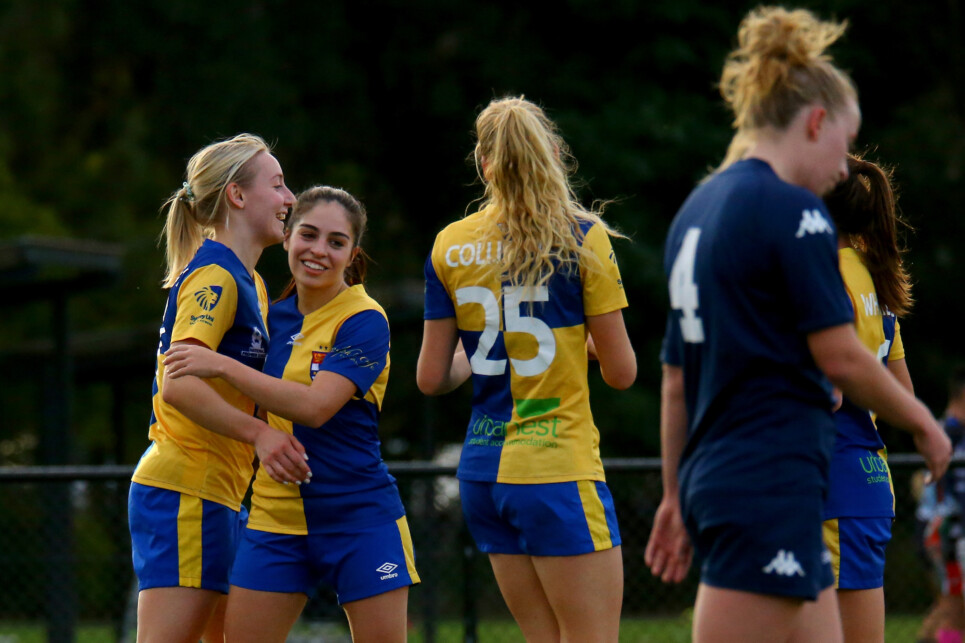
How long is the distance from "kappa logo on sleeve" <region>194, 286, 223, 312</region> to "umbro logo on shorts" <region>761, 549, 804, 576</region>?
1.84 metres

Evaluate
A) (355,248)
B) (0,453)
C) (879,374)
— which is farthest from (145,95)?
(879,374)

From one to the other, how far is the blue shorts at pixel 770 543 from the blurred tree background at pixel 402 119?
43.7 feet

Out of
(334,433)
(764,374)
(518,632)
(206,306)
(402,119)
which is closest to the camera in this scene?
(764,374)

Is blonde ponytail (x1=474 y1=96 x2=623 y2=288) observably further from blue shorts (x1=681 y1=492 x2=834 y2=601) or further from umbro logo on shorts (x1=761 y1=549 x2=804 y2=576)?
umbro logo on shorts (x1=761 y1=549 x2=804 y2=576)

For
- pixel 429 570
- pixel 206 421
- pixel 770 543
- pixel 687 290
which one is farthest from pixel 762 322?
pixel 429 570

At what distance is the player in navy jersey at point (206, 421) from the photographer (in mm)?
3598

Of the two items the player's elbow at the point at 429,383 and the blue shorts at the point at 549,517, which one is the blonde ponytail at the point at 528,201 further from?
the blue shorts at the point at 549,517

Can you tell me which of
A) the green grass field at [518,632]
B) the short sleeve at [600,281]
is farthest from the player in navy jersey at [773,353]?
the green grass field at [518,632]

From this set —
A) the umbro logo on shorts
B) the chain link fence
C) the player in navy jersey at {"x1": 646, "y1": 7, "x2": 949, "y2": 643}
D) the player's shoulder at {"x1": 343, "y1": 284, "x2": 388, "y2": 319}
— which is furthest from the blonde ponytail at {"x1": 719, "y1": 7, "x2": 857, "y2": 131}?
the chain link fence

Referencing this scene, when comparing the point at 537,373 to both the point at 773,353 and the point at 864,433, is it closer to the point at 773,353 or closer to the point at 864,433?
the point at 773,353

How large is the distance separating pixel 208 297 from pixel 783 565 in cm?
190

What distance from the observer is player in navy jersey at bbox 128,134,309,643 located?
3.60 m

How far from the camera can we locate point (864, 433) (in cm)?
383

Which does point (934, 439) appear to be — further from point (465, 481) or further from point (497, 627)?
point (497, 627)
